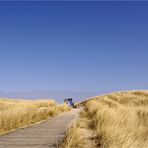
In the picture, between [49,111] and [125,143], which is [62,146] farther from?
[49,111]

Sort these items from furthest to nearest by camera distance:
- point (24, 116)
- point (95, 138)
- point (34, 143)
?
1. point (24, 116)
2. point (95, 138)
3. point (34, 143)

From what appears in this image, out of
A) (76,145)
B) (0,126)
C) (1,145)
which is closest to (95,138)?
(76,145)

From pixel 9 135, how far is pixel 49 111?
410 inches

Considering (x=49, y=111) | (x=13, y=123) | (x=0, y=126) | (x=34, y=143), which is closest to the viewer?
(x=34, y=143)

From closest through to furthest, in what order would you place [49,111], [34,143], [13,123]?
[34,143] < [13,123] < [49,111]

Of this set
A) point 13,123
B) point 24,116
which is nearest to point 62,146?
point 13,123

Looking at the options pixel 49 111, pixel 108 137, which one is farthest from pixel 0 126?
pixel 49 111

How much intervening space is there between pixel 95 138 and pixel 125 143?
1839 millimetres

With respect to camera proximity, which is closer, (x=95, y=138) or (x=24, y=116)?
(x=95, y=138)

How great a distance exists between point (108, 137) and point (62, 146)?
3.63ft

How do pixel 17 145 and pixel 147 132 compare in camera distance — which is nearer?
pixel 17 145

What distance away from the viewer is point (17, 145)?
688cm

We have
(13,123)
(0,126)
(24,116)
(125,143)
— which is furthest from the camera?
(24,116)

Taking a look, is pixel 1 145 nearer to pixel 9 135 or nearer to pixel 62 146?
pixel 62 146
